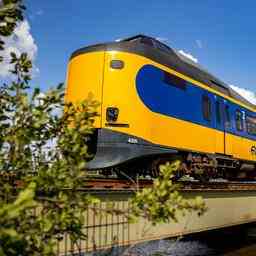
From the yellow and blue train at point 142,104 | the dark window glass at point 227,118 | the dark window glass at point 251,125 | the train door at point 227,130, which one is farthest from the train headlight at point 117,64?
the dark window glass at point 251,125

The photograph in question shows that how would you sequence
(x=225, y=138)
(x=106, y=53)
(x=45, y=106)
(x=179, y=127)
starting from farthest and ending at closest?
(x=225, y=138) → (x=179, y=127) → (x=106, y=53) → (x=45, y=106)

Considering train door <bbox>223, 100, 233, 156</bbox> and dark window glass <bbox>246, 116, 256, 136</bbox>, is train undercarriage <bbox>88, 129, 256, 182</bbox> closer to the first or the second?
train door <bbox>223, 100, 233, 156</bbox>

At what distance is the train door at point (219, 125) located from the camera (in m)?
14.6

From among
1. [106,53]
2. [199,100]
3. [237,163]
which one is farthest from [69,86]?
[237,163]

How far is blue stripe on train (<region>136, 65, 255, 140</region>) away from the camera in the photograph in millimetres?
11126

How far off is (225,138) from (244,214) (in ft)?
9.16

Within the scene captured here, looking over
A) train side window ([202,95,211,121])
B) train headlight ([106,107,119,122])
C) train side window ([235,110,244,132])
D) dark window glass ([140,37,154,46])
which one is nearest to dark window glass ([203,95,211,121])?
train side window ([202,95,211,121])

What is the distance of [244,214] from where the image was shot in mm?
13875

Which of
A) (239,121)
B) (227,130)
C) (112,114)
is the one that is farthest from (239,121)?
(112,114)

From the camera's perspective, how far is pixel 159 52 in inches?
468

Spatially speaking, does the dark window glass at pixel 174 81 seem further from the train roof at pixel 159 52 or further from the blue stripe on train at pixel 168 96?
the train roof at pixel 159 52

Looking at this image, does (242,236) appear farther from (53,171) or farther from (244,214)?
(53,171)

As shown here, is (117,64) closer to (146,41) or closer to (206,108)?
(146,41)

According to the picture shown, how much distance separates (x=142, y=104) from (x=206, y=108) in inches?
148
